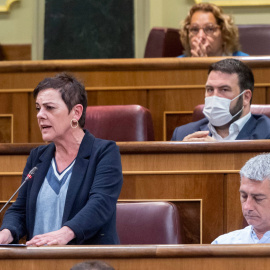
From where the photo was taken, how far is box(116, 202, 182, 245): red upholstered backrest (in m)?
0.87

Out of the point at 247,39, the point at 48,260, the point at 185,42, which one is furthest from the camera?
the point at 247,39

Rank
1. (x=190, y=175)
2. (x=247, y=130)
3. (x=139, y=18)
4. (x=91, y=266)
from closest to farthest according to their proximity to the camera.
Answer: (x=91, y=266), (x=190, y=175), (x=247, y=130), (x=139, y=18)

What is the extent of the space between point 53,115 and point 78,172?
9 cm

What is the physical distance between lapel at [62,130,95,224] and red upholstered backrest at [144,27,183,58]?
81 centimetres

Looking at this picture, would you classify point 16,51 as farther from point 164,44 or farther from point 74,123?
point 74,123

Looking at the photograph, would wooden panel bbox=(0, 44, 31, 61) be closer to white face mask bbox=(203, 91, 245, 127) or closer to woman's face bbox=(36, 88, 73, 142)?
white face mask bbox=(203, 91, 245, 127)

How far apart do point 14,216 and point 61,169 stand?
Result: 0.08 m

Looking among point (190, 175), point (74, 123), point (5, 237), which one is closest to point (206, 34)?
point (190, 175)

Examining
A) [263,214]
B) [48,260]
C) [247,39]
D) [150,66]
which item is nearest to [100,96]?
[150,66]

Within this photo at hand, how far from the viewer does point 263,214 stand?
0.81 meters

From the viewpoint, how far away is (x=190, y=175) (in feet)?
3.23

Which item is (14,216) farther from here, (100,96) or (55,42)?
(55,42)

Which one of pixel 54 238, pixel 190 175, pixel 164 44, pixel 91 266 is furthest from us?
pixel 164 44

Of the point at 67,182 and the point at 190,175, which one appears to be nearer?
the point at 67,182
